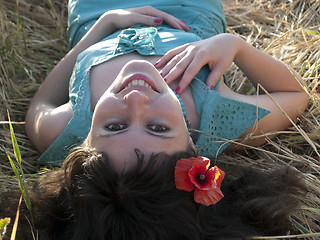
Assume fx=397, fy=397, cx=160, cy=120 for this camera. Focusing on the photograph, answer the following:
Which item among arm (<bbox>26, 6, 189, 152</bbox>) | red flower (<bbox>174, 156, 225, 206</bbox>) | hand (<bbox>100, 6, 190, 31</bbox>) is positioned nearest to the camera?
red flower (<bbox>174, 156, 225, 206</bbox>)

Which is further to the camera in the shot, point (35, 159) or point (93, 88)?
point (35, 159)

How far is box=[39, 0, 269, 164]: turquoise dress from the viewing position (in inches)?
76.0

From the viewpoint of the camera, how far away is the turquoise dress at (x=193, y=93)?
1930 millimetres

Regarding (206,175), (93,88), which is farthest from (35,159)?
(206,175)

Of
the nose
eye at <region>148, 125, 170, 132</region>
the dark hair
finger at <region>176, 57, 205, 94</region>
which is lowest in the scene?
the dark hair

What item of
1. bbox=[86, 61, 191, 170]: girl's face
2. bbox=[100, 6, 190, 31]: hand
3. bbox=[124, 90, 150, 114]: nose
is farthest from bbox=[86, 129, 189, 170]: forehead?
bbox=[100, 6, 190, 31]: hand

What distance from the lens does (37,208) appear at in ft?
5.25

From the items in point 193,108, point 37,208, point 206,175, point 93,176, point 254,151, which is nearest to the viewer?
point 206,175

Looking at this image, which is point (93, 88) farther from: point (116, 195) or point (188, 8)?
point (188, 8)

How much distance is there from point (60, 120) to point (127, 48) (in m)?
0.51

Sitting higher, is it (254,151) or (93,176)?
(93,176)

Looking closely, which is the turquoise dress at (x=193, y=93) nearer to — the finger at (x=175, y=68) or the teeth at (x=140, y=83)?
the finger at (x=175, y=68)

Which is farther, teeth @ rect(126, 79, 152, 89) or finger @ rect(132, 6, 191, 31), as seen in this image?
finger @ rect(132, 6, 191, 31)

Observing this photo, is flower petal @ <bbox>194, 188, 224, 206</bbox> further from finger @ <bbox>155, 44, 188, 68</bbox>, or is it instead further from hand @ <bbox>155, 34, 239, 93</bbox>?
finger @ <bbox>155, 44, 188, 68</bbox>
